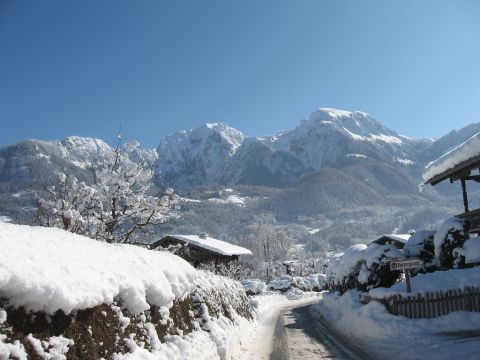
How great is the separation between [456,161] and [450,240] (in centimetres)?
358

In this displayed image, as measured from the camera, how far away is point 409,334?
13906 mm

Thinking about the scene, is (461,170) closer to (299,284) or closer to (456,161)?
(456,161)

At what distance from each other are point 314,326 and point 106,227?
1067cm

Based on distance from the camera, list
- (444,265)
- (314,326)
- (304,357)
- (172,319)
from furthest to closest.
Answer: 1. (314,326)
2. (444,265)
3. (304,357)
4. (172,319)

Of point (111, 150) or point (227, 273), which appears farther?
point (227, 273)

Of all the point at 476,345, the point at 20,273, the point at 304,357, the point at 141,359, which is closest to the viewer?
the point at 20,273

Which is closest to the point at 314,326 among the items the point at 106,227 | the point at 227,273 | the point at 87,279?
the point at 106,227

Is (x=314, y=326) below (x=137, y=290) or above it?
below

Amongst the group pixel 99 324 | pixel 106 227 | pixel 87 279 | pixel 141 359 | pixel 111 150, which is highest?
pixel 111 150

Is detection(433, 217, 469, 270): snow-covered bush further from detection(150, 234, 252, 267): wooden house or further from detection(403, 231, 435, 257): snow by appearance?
detection(150, 234, 252, 267): wooden house

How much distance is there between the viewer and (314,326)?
19.9 metres

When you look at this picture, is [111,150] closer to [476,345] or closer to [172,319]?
[172,319]

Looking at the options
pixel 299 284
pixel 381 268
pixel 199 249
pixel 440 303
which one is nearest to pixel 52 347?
pixel 440 303

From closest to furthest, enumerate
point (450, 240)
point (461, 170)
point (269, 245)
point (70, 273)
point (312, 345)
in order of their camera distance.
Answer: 1. point (70, 273)
2. point (312, 345)
3. point (450, 240)
4. point (461, 170)
5. point (269, 245)
